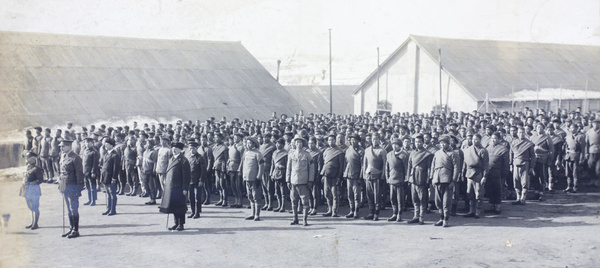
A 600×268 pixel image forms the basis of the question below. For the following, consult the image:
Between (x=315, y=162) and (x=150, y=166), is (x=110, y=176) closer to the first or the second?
(x=150, y=166)

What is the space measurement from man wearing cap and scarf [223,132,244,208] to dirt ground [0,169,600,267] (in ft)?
2.27

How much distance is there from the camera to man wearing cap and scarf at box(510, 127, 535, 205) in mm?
12516

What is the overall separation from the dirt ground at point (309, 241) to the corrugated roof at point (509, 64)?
912 inches

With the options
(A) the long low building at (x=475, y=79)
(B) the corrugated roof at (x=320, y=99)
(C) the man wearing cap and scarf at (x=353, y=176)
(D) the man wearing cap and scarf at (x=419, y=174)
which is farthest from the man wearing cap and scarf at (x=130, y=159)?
(B) the corrugated roof at (x=320, y=99)

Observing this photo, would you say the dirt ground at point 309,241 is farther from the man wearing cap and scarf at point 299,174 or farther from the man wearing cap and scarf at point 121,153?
the man wearing cap and scarf at point 121,153

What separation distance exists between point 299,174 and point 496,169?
15.4 ft

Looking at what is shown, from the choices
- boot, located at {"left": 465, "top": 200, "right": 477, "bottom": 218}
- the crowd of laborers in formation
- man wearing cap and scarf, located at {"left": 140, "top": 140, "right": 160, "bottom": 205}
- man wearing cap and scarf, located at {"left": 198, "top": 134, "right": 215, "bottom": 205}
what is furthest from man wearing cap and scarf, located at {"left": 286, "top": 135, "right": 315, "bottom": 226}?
man wearing cap and scarf, located at {"left": 140, "top": 140, "right": 160, "bottom": 205}

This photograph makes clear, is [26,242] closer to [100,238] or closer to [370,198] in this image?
[100,238]

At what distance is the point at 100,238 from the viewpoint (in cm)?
962

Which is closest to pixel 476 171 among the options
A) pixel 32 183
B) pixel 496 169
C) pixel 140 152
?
pixel 496 169

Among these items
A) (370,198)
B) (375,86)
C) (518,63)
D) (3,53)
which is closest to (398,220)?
(370,198)

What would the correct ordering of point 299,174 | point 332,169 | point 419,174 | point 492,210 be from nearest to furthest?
point 419,174
point 299,174
point 332,169
point 492,210

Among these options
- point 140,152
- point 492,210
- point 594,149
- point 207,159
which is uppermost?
point 594,149

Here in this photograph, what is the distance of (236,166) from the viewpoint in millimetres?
12602
